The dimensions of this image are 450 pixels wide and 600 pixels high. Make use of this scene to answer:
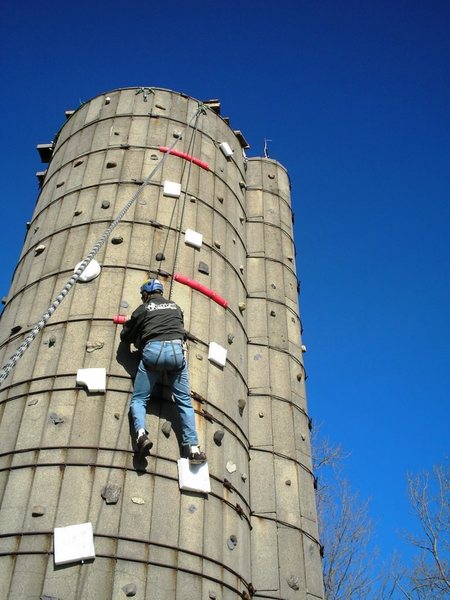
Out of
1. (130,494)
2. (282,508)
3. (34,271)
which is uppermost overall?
(34,271)

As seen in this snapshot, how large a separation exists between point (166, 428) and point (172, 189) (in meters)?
5.38

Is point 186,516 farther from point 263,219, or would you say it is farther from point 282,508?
point 263,219

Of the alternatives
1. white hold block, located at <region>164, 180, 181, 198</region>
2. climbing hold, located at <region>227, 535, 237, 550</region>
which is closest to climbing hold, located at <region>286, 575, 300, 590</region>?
climbing hold, located at <region>227, 535, 237, 550</region>

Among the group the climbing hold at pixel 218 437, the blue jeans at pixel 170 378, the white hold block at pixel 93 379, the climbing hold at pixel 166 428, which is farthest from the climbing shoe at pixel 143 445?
the climbing hold at pixel 218 437

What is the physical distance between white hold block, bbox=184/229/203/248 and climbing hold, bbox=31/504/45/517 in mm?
5524

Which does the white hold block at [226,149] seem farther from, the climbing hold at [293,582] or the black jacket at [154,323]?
the climbing hold at [293,582]

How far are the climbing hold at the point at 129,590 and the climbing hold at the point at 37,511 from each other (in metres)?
1.38

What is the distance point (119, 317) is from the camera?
1006 cm

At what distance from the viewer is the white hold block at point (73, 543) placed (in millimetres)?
7438

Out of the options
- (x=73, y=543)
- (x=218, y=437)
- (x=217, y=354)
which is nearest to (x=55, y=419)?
(x=73, y=543)

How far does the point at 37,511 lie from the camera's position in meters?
7.92

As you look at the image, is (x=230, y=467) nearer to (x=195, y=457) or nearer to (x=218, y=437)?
(x=218, y=437)

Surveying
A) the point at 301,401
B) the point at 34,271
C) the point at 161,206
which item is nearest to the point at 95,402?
the point at 34,271

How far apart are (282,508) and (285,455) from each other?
1.04m
